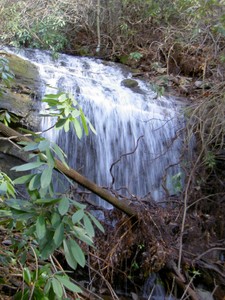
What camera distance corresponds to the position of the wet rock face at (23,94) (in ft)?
15.5

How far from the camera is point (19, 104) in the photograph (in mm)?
4859

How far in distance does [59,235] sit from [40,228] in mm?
97

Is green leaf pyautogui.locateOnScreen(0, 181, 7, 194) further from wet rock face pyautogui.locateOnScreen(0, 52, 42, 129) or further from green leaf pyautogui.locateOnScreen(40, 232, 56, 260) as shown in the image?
wet rock face pyautogui.locateOnScreen(0, 52, 42, 129)

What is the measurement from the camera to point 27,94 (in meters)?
5.14

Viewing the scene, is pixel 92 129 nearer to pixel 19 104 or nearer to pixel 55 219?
pixel 55 219

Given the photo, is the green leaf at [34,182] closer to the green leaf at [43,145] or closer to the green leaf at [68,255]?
the green leaf at [43,145]

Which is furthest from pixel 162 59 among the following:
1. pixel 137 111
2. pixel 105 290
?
pixel 105 290

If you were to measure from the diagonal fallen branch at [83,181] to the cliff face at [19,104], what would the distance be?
1062 mm

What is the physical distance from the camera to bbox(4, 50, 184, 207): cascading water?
17.1 ft

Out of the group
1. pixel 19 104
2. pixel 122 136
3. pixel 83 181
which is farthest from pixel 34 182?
pixel 122 136

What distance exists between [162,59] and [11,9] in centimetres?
342

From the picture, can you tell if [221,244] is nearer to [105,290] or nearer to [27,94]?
[105,290]

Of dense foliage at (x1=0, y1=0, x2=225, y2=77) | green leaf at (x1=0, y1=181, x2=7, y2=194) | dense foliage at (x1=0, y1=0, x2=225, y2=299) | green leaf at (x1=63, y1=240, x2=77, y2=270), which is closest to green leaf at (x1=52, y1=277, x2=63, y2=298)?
dense foliage at (x1=0, y1=0, x2=225, y2=299)

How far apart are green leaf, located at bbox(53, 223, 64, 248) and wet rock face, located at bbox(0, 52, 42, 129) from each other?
2.65 metres
